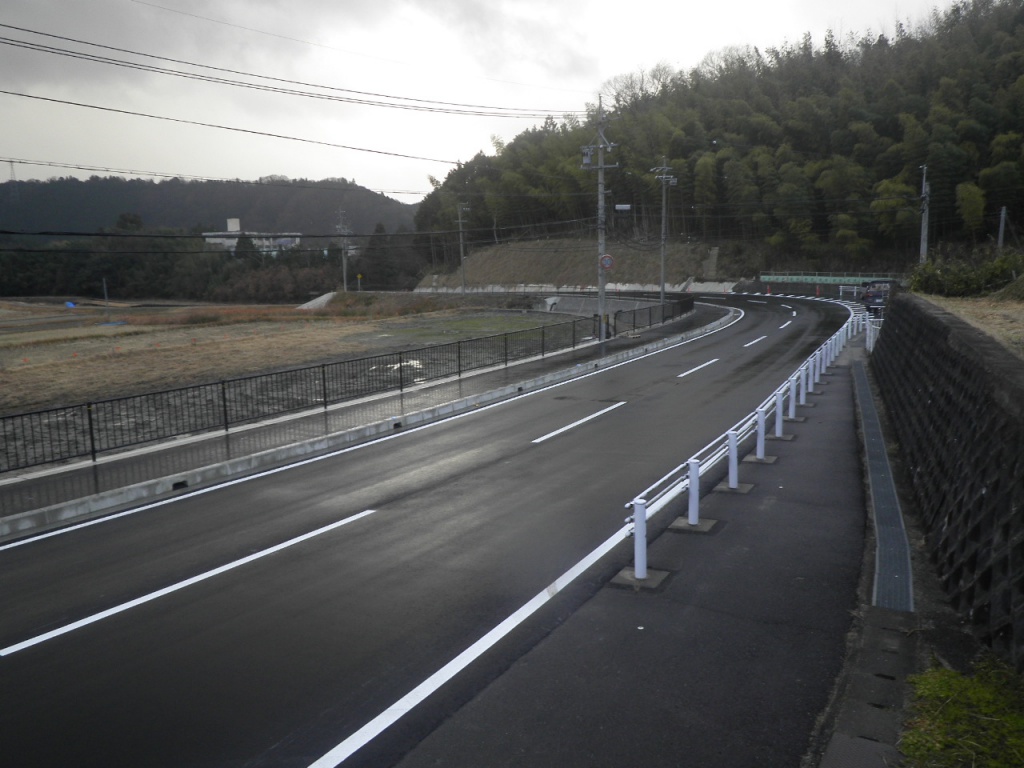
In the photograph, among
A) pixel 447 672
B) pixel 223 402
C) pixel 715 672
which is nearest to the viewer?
pixel 715 672

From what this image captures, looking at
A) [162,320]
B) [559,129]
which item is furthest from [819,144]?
[162,320]

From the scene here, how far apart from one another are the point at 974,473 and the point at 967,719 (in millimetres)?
2906

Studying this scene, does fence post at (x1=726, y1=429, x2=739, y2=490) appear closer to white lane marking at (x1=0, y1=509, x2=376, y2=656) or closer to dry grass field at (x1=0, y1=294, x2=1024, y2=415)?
dry grass field at (x1=0, y1=294, x2=1024, y2=415)

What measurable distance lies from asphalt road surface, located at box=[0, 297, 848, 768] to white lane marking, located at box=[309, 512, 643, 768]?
20mm

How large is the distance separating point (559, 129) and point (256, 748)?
13083cm

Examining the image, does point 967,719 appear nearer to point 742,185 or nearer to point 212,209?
point 742,185

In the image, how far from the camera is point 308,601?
24.6 ft

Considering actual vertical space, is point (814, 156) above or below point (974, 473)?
above

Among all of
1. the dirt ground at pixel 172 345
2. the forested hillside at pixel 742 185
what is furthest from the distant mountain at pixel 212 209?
the dirt ground at pixel 172 345

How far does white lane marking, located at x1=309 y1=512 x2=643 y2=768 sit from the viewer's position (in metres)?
5.02

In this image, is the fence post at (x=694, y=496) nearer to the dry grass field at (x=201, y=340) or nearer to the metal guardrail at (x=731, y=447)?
the metal guardrail at (x=731, y=447)

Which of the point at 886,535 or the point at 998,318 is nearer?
the point at 886,535

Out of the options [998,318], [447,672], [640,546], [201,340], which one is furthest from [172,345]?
[447,672]

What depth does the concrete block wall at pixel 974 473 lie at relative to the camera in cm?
573
